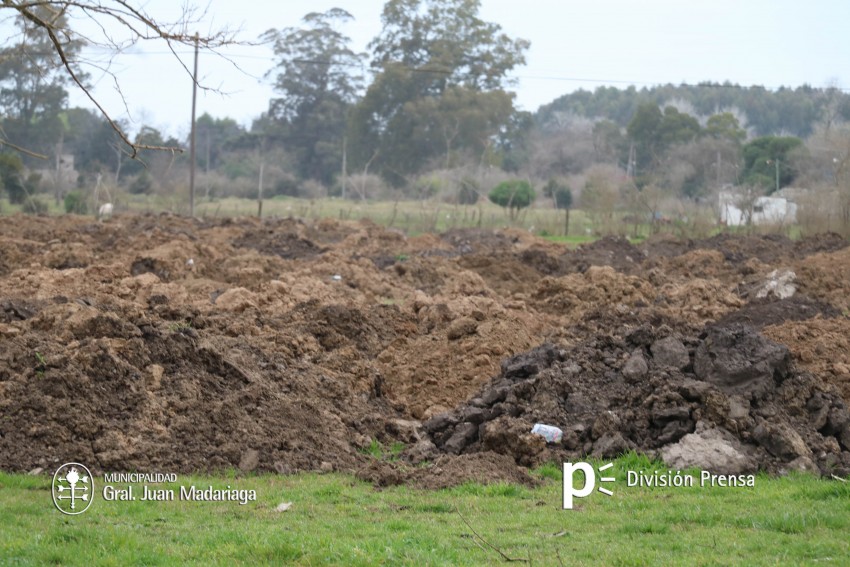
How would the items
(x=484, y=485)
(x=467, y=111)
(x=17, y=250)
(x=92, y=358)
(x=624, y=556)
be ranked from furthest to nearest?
(x=467, y=111), (x=17, y=250), (x=92, y=358), (x=484, y=485), (x=624, y=556)

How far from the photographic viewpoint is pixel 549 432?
358 inches

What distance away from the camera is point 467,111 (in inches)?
2539

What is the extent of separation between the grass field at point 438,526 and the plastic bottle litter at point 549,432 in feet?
1.96

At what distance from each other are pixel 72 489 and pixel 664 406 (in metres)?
5.09

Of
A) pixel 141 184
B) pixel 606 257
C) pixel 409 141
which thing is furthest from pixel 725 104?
pixel 606 257

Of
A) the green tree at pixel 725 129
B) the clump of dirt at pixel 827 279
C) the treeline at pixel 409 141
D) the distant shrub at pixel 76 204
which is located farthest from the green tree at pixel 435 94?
the clump of dirt at pixel 827 279

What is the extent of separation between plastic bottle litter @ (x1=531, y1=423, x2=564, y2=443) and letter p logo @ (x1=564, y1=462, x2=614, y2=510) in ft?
1.47

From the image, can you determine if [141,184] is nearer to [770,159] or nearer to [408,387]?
[770,159]

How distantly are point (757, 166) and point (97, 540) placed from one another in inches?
2037

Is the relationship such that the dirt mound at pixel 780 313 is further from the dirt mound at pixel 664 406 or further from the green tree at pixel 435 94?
the green tree at pixel 435 94

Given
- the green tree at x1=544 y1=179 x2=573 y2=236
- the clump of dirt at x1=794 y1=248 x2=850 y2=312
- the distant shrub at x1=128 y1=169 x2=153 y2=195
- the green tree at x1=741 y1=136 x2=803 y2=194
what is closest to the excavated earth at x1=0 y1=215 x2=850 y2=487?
the clump of dirt at x1=794 y1=248 x2=850 y2=312

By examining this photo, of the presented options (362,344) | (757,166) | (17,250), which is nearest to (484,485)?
(362,344)

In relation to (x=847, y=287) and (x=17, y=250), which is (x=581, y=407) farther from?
(x=17, y=250)

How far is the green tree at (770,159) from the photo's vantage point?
52.2m
